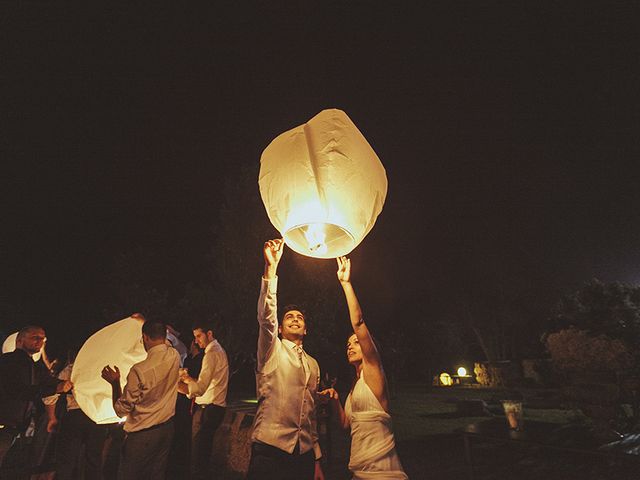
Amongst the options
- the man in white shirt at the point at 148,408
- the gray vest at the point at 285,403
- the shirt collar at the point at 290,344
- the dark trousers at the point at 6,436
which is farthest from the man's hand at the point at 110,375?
the shirt collar at the point at 290,344

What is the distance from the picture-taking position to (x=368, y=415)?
2.84 metres

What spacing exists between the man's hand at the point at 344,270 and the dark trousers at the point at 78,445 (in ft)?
12.5

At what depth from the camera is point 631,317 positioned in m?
10.4

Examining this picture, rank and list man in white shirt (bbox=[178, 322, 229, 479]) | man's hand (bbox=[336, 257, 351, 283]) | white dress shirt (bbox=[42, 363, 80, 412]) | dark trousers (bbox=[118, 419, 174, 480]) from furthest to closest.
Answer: white dress shirt (bbox=[42, 363, 80, 412]) → man in white shirt (bbox=[178, 322, 229, 479]) → dark trousers (bbox=[118, 419, 174, 480]) → man's hand (bbox=[336, 257, 351, 283])

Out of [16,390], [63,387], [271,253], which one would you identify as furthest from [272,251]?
[16,390]

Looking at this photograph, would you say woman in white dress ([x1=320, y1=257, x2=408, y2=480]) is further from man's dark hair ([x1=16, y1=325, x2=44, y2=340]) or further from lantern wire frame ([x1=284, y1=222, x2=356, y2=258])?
man's dark hair ([x1=16, y1=325, x2=44, y2=340])

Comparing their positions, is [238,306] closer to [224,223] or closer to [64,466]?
[224,223]

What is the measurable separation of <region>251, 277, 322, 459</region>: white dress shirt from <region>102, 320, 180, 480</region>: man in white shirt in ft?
4.43

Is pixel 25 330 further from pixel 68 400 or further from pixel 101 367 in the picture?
pixel 68 400

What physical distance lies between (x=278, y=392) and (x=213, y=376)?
258cm

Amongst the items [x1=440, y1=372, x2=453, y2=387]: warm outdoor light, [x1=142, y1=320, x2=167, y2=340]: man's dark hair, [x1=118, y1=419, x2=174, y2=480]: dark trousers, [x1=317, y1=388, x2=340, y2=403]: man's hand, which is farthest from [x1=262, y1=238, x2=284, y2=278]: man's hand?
[x1=440, y1=372, x2=453, y2=387]: warm outdoor light

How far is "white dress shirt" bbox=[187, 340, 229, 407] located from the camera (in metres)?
4.93

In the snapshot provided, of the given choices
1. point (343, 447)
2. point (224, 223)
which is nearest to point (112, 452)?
Answer: point (343, 447)

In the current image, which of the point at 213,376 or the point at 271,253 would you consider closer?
the point at 271,253
